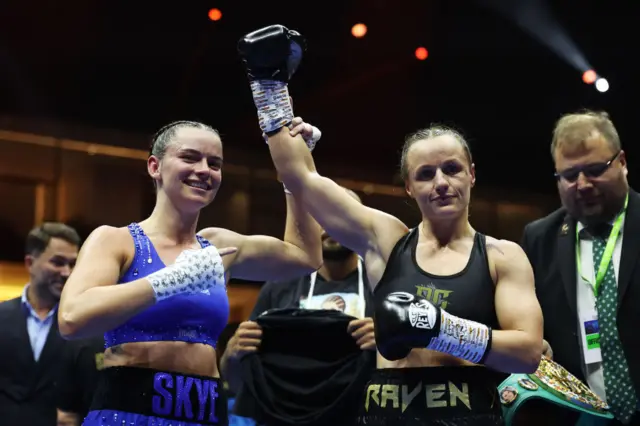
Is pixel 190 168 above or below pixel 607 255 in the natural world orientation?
above

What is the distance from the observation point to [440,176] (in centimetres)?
222

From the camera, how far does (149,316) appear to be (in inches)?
83.7

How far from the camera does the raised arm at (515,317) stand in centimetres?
203

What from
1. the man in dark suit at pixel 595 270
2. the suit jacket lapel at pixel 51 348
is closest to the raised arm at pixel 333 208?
the man in dark suit at pixel 595 270

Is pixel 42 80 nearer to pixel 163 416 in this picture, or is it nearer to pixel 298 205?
pixel 298 205

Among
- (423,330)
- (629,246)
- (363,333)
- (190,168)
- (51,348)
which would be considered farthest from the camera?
(51,348)

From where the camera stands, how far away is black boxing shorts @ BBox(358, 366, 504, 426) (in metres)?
2.06

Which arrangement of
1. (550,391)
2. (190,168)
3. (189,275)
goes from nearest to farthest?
(189,275)
(190,168)
(550,391)

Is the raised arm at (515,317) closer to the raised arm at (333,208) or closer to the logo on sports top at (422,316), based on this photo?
the logo on sports top at (422,316)

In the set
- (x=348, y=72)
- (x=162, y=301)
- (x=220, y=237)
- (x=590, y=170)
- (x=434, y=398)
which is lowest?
(x=434, y=398)

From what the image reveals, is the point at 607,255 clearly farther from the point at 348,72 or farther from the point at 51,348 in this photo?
the point at 348,72

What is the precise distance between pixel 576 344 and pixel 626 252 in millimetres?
378

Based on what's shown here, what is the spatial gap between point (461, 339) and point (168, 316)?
2.45 ft

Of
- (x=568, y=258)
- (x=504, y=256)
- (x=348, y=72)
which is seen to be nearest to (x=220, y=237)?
(x=504, y=256)
